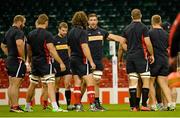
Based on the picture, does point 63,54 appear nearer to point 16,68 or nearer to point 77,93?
point 16,68

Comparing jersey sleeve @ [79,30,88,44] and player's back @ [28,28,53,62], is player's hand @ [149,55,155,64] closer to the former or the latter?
jersey sleeve @ [79,30,88,44]

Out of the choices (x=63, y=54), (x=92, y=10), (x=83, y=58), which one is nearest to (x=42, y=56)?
(x=83, y=58)

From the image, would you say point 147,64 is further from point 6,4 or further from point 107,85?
point 6,4

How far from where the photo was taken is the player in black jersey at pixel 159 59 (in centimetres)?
1404

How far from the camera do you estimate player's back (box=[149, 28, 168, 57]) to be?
1404cm

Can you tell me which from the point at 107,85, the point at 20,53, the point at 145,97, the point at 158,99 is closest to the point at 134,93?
the point at 145,97

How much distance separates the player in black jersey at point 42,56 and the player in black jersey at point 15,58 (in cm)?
22

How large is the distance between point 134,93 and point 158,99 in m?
1.23

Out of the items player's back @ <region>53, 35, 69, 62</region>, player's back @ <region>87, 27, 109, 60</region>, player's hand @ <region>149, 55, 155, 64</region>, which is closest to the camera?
player's hand @ <region>149, 55, 155, 64</region>

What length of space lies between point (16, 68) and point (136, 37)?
9.13 feet

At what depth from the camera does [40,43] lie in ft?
45.7

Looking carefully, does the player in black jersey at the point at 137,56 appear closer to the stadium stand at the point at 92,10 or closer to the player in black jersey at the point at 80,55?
the player in black jersey at the point at 80,55

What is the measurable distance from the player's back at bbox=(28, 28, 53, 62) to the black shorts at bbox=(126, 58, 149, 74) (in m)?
1.80

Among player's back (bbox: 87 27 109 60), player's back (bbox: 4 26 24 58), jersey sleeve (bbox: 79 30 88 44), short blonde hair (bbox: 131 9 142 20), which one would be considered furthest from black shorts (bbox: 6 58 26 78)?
short blonde hair (bbox: 131 9 142 20)
